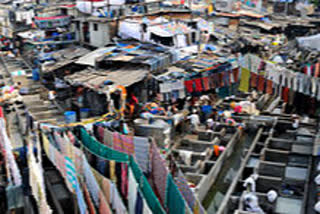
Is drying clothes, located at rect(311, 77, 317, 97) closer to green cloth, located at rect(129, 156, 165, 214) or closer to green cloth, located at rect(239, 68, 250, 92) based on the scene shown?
green cloth, located at rect(239, 68, 250, 92)

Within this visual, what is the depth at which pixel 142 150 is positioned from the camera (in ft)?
38.9

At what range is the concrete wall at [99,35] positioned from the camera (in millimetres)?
23344

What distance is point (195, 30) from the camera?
81.3 ft

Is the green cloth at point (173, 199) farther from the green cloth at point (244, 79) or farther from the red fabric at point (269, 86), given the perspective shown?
the green cloth at point (244, 79)

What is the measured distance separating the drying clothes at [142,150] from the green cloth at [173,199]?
1.78 m

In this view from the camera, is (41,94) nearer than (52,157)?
No

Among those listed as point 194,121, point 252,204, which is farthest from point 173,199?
point 194,121

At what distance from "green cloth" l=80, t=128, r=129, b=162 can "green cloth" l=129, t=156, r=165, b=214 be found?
488 mm

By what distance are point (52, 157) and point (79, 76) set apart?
22.3ft

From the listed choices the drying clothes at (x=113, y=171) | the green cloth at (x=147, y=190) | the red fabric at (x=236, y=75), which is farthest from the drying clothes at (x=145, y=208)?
the red fabric at (x=236, y=75)

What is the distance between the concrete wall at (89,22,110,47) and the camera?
23.3 metres

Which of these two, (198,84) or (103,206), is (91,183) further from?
(198,84)

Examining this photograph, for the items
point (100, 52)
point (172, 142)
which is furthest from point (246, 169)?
point (100, 52)

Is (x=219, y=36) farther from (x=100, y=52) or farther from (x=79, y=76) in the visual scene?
(x=79, y=76)
